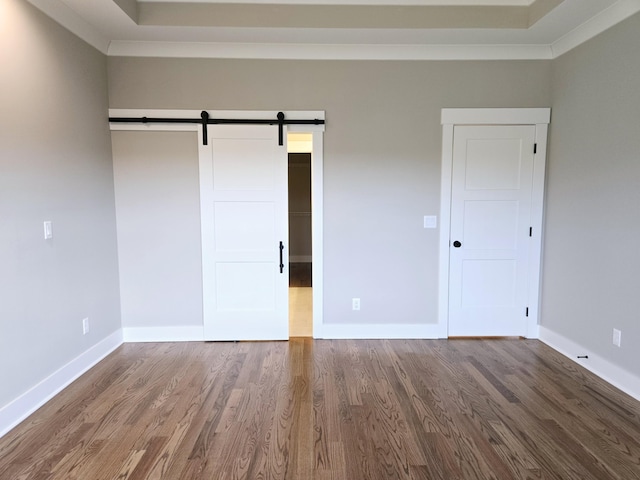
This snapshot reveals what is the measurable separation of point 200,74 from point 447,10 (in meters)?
2.21

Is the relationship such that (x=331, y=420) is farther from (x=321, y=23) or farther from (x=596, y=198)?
(x=321, y=23)

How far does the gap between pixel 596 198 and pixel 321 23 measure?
104 inches

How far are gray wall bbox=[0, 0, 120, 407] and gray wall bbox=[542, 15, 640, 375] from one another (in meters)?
4.13

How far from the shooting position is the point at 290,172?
7.91 metres

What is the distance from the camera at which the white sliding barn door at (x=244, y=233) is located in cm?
340

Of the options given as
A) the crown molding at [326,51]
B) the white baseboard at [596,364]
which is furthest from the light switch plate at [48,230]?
the white baseboard at [596,364]

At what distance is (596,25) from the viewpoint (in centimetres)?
283

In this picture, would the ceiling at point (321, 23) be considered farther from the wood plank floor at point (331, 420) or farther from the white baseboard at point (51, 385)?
the wood plank floor at point (331, 420)

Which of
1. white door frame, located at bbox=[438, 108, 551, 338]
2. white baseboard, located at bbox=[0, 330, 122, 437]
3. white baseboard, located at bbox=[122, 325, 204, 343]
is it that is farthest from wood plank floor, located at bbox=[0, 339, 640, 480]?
white door frame, located at bbox=[438, 108, 551, 338]

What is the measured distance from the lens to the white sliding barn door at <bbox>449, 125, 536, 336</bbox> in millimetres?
3475

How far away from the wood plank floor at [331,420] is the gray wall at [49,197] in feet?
1.38

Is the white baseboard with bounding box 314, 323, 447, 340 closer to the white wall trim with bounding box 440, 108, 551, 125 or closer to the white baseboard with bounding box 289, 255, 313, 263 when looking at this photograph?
the white wall trim with bounding box 440, 108, 551, 125

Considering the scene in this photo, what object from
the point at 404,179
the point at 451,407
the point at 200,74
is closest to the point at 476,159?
the point at 404,179

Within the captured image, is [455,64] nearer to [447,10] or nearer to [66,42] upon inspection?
[447,10]
